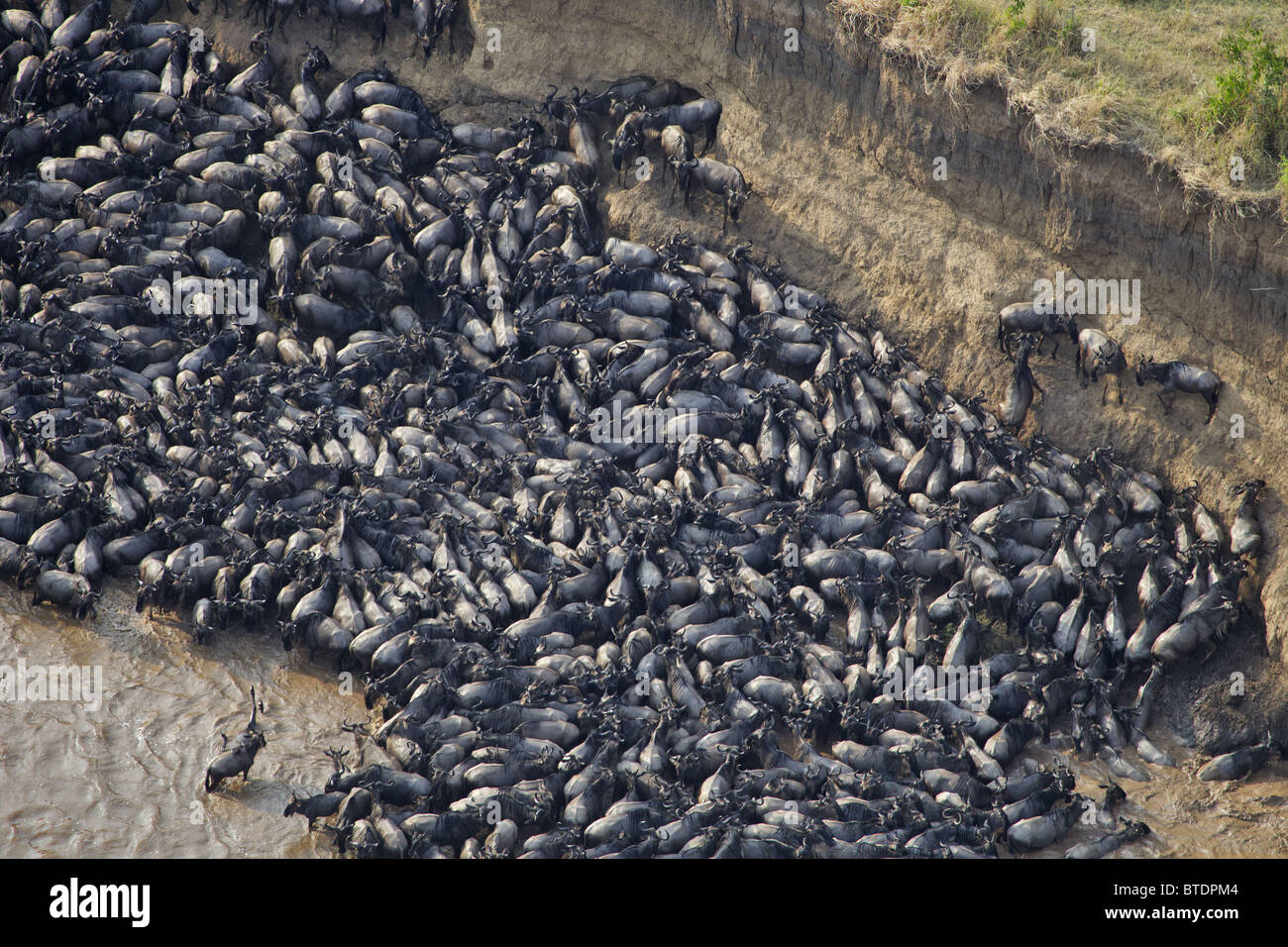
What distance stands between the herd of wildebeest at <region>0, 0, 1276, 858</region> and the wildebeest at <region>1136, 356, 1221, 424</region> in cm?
59

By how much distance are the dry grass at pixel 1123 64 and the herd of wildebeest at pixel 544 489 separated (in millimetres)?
2468

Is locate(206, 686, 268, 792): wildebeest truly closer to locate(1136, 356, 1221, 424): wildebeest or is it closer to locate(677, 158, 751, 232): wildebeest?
locate(677, 158, 751, 232): wildebeest

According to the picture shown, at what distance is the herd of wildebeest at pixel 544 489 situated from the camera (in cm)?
1134

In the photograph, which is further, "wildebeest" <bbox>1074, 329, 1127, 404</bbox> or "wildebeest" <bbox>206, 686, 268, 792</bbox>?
"wildebeest" <bbox>1074, 329, 1127, 404</bbox>

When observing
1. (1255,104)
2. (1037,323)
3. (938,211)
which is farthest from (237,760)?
(1255,104)

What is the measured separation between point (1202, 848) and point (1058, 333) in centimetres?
683

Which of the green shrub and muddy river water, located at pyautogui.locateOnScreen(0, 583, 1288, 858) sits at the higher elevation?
the green shrub

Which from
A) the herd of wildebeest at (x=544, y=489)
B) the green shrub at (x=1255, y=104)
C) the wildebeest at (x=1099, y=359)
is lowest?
the herd of wildebeest at (x=544, y=489)

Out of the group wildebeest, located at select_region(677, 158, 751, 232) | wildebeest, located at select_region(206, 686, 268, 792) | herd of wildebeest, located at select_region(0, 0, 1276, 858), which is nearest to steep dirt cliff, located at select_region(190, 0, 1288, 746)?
wildebeest, located at select_region(677, 158, 751, 232)

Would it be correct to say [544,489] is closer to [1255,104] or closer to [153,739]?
[153,739]

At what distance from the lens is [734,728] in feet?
37.9

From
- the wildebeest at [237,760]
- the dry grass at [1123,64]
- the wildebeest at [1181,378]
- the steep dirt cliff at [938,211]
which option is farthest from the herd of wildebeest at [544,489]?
the dry grass at [1123,64]

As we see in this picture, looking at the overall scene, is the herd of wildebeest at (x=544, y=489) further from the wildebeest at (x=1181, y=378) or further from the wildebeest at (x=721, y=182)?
the wildebeest at (x=1181, y=378)

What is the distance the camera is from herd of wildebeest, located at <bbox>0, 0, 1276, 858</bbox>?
11336mm
